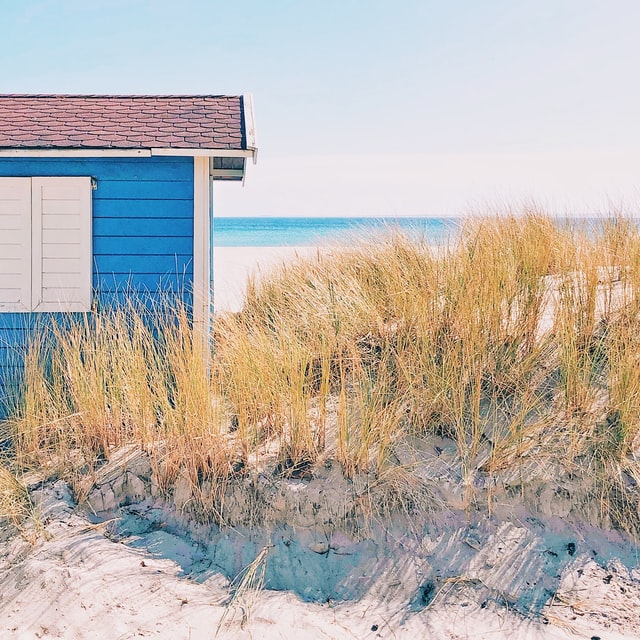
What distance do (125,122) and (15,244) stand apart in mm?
1530

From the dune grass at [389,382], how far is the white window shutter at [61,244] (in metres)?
0.26

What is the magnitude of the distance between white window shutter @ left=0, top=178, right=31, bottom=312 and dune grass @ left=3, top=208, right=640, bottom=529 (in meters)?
0.43

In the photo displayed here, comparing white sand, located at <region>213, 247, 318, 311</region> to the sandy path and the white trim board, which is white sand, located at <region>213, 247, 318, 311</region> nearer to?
the white trim board

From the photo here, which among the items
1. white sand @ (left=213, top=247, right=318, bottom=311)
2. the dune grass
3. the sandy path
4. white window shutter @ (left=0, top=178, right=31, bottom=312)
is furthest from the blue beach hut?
the sandy path

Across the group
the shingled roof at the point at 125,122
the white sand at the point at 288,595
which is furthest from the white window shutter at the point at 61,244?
the white sand at the point at 288,595

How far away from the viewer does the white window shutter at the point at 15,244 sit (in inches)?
246

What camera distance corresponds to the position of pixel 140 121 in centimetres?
673

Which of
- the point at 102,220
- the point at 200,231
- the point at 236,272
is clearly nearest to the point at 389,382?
the point at 200,231

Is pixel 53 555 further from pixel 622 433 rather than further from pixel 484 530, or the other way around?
pixel 622 433

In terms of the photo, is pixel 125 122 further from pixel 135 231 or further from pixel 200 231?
pixel 200 231

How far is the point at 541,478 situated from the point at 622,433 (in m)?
0.61

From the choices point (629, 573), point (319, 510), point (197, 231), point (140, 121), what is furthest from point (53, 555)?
point (140, 121)

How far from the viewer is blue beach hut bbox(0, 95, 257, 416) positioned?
6.26 m

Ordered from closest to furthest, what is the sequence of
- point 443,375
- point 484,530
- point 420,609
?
point 420,609, point 484,530, point 443,375
